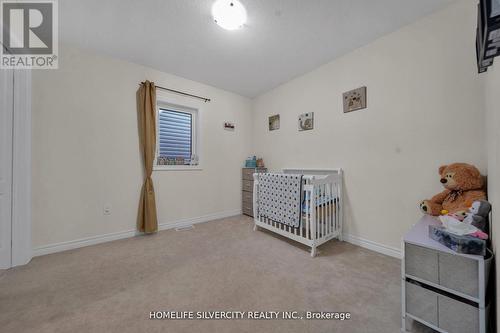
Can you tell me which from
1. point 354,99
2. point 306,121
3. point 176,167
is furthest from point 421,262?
point 176,167

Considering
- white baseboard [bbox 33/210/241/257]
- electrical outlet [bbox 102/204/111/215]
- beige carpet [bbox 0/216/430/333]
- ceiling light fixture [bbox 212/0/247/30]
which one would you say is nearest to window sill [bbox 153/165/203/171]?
electrical outlet [bbox 102/204/111/215]

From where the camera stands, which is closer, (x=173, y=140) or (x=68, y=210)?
(x=68, y=210)

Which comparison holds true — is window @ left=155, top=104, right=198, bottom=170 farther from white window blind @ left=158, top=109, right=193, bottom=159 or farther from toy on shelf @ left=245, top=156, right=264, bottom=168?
toy on shelf @ left=245, top=156, right=264, bottom=168

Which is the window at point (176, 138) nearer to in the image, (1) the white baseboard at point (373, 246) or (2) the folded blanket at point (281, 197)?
(2) the folded blanket at point (281, 197)

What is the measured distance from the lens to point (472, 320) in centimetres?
85

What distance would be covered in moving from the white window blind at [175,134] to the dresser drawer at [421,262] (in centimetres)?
293

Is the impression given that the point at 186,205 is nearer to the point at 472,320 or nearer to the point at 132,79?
the point at 132,79

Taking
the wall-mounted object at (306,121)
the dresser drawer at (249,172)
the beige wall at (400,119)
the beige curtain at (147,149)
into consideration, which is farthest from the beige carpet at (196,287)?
the wall-mounted object at (306,121)

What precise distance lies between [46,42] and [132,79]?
0.80 meters

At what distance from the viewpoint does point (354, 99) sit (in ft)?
7.01

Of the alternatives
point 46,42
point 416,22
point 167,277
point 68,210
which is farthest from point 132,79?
point 416,22

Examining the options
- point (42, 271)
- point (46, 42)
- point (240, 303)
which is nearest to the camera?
point (240, 303)

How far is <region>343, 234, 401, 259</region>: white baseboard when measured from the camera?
1831 mm

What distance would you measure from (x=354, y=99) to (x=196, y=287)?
101 inches
